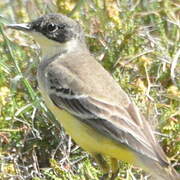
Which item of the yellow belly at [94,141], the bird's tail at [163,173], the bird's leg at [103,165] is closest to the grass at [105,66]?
the bird's leg at [103,165]

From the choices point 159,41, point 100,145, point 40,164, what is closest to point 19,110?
point 40,164

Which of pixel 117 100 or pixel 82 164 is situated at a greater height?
pixel 117 100

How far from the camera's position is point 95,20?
25.3ft

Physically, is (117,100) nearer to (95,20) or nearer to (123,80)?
(123,80)

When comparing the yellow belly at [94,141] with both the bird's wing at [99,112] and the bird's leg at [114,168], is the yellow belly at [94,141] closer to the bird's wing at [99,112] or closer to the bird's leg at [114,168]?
the bird's wing at [99,112]

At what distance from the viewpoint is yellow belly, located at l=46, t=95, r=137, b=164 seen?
617 centimetres

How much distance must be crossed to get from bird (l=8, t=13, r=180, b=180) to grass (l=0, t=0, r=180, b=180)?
0.91 feet

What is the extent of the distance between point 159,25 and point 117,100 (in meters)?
1.56

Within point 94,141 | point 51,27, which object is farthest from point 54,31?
point 94,141

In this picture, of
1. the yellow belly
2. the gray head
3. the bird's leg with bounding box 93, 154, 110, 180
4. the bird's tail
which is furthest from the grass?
the bird's tail

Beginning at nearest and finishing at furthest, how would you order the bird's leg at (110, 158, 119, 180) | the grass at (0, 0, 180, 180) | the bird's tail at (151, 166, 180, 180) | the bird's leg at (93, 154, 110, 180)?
the bird's tail at (151, 166, 180, 180) < the bird's leg at (93, 154, 110, 180) < the bird's leg at (110, 158, 119, 180) < the grass at (0, 0, 180, 180)

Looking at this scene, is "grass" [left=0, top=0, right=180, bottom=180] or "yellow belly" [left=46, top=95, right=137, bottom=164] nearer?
"yellow belly" [left=46, top=95, right=137, bottom=164]

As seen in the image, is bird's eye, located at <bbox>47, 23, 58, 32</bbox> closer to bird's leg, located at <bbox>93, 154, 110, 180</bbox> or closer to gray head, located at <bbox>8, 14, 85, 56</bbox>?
gray head, located at <bbox>8, 14, 85, 56</bbox>

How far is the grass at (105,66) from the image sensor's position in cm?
683
